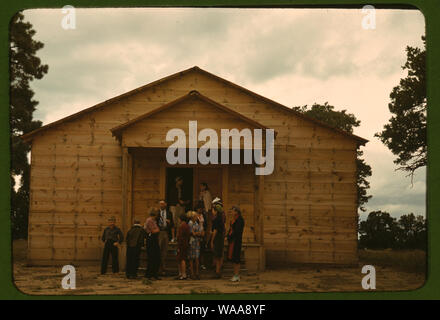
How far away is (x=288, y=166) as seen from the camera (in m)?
14.5

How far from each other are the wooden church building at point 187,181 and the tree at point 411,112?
253 inches

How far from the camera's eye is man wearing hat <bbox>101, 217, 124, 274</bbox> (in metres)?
12.2

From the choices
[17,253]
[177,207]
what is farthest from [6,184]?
[17,253]

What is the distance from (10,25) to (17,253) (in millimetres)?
12759

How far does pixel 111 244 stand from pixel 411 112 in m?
8.54

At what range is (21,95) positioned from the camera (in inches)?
390

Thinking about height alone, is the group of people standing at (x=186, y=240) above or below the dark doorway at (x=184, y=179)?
below

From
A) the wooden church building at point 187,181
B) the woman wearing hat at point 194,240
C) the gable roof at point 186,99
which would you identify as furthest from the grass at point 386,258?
the gable roof at point 186,99

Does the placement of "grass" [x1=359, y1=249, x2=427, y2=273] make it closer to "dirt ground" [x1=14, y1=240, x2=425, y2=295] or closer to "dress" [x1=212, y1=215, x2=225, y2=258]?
"dirt ground" [x1=14, y1=240, x2=425, y2=295]

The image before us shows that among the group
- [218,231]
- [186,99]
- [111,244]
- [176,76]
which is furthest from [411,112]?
[176,76]

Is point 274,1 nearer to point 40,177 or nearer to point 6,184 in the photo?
point 6,184

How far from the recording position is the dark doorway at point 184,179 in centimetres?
1494

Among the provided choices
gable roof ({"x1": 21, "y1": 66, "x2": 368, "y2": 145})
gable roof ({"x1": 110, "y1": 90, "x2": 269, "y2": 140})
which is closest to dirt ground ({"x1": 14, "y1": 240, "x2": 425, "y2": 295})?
gable roof ({"x1": 110, "y1": 90, "x2": 269, "y2": 140})

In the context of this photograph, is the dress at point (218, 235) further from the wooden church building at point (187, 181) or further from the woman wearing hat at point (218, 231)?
the wooden church building at point (187, 181)
